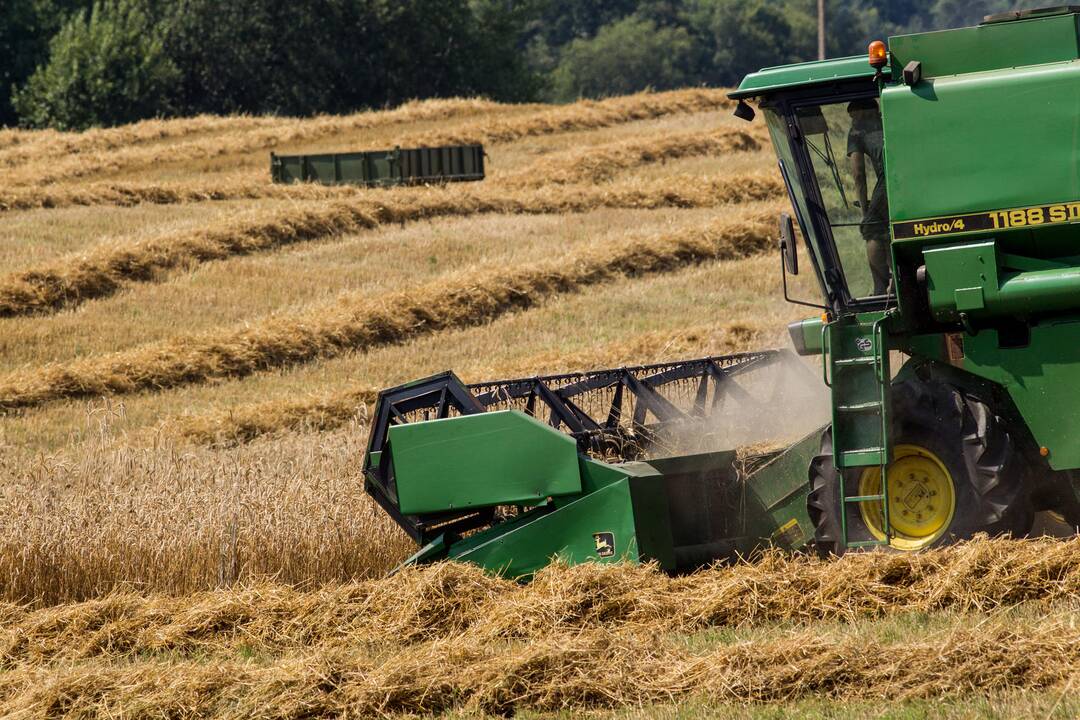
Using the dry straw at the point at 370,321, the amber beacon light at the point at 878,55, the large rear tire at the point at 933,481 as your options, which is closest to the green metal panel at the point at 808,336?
the large rear tire at the point at 933,481

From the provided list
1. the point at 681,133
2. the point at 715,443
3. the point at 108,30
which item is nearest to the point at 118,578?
the point at 715,443

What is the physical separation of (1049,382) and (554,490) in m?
2.31

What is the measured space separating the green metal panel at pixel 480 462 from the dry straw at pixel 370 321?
245 inches

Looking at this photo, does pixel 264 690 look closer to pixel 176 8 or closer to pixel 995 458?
pixel 995 458

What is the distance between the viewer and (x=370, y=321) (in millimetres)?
14258

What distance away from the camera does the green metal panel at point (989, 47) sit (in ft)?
21.0

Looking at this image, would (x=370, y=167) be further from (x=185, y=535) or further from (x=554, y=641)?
(x=554, y=641)

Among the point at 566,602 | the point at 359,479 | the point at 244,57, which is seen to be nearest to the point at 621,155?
the point at 359,479

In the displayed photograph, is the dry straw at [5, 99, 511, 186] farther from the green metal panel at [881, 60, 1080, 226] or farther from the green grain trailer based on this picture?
the green metal panel at [881, 60, 1080, 226]

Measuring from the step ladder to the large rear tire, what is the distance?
0.22ft

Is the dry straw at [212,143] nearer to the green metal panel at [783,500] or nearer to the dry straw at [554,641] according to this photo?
the dry straw at [554,641]

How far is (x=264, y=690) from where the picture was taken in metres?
5.35

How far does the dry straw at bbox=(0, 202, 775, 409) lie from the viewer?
1248 cm

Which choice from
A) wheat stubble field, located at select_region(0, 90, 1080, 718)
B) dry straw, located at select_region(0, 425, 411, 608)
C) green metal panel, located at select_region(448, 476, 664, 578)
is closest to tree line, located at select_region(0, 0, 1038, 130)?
wheat stubble field, located at select_region(0, 90, 1080, 718)
